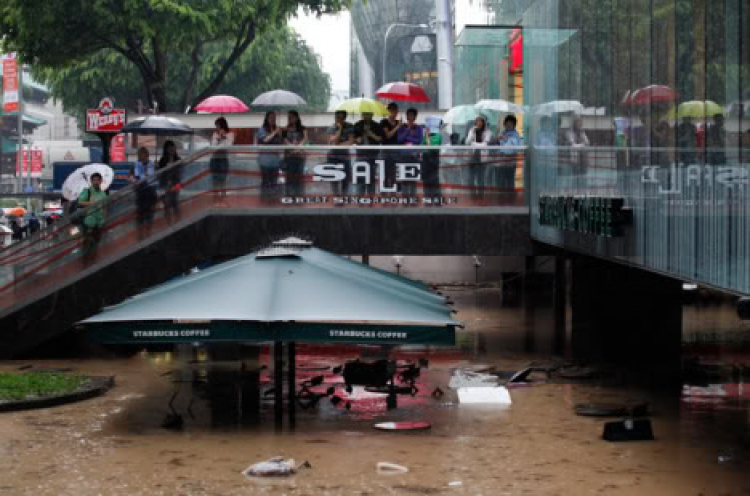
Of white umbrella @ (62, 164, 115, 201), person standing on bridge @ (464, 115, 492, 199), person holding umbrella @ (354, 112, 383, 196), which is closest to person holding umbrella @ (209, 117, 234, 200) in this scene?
person holding umbrella @ (354, 112, 383, 196)

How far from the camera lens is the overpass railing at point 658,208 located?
44.6ft

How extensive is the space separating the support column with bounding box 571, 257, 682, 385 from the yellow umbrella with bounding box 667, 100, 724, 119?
9077mm

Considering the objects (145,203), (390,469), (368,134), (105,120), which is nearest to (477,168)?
(368,134)

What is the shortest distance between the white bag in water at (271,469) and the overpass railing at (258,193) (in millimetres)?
10109

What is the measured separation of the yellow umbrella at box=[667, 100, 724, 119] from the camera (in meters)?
14.4

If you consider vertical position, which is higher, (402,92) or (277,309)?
(402,92)

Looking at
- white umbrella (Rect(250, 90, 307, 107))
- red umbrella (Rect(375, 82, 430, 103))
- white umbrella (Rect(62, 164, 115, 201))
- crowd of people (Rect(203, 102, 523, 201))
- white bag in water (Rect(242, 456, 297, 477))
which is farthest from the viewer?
white umbrella (Rect(250, 90, 307, 107))

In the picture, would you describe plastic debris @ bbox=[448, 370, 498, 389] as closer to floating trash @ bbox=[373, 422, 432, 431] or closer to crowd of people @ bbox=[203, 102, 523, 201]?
crowd of people @ bbox=[203, 102, 523, 201]

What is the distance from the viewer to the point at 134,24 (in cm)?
3522

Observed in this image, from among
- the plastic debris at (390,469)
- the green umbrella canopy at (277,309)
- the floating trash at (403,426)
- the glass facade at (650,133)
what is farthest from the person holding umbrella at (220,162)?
the plastic debris at (390,469)

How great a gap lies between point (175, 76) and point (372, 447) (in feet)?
177

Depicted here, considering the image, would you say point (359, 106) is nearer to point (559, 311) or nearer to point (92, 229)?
point (92, 229)

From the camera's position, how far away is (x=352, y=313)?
57.3 feet

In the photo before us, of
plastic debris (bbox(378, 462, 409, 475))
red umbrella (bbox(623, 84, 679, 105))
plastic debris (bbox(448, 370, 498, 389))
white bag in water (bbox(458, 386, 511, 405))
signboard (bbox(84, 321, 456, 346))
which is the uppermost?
red umbrella (bbox(623, 84, 679, 105))
